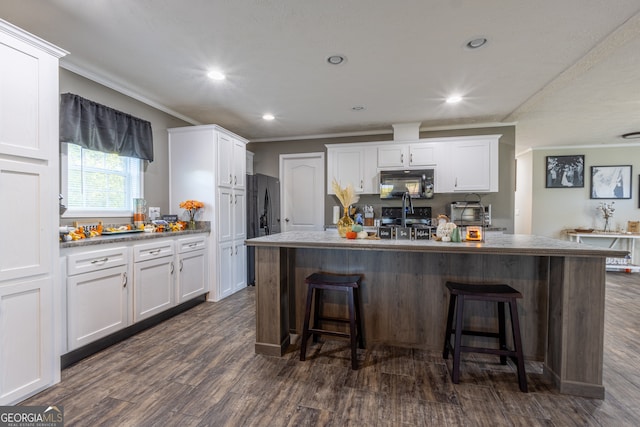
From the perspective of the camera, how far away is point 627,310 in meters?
3.32

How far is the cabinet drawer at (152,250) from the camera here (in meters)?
2.65

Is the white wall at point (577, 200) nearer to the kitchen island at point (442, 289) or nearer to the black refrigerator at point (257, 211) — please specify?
the kitchen island at point (442, 289)

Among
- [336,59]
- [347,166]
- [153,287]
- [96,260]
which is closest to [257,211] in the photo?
[347,166]

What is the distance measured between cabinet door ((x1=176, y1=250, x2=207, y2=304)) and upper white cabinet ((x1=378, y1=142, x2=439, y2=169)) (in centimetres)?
301

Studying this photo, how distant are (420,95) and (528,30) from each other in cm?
130

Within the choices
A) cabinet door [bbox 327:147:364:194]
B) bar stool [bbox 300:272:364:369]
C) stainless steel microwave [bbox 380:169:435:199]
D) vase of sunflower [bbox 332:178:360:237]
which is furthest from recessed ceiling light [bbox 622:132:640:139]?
bar stool [bbox 300:272:364:369]

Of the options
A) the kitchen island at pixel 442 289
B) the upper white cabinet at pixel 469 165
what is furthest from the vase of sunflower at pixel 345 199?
the upper white cabinet at pixel 469 165

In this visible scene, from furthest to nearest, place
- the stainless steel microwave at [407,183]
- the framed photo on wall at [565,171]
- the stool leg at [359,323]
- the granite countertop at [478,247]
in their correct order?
the framed photo on wall at [565,171] < the stainless steel microwave at [407,183] < the stool leg at [359,323] < the granite countertop at [478,247]

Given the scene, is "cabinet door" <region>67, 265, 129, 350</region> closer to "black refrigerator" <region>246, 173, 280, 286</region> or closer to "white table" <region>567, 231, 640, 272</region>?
"black refrigerator" <region>246, 173, 280, 286</region>

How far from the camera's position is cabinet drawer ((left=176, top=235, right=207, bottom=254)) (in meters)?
3.20

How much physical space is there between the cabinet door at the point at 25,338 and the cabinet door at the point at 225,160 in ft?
7.18

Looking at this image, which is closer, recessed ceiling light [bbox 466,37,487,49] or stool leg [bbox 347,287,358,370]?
stool leg [bbox 347,287,358,370]

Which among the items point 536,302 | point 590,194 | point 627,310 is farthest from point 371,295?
point 590,194

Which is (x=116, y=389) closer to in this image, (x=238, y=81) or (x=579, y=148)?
(x=238, y=81)
